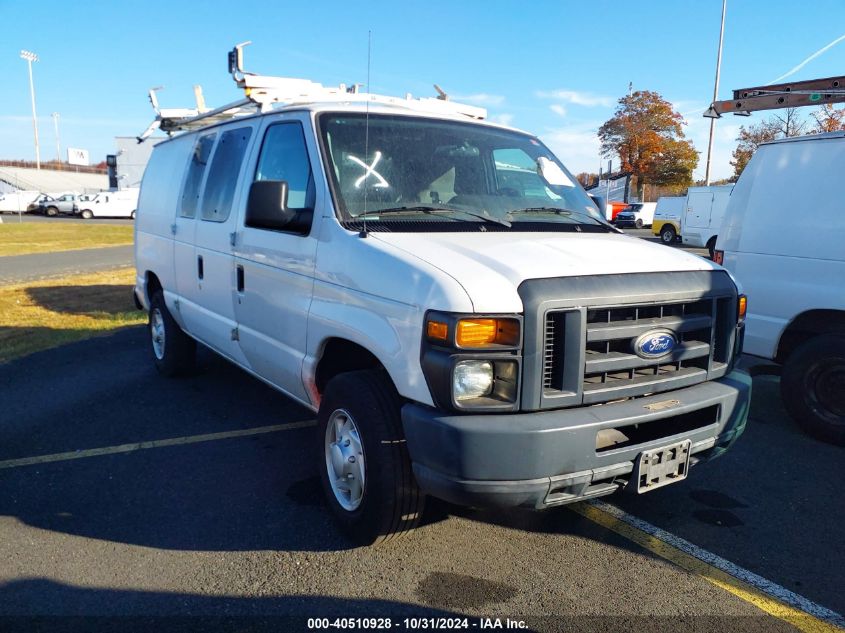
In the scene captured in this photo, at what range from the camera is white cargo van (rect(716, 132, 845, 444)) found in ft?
16.3

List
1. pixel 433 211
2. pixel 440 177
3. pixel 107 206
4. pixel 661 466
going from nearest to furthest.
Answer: pixel 661 466
pixel 433 211
pixel 440 177
pixel 107 206

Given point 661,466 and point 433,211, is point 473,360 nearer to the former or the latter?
point 661,466

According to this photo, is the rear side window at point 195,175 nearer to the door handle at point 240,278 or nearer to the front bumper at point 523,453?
the door handle at point 240,278

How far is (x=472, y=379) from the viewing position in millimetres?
2814

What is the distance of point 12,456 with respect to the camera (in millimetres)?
4656

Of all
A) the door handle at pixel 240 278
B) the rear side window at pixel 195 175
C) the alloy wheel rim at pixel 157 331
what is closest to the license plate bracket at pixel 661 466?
the door handle at pixel 240 278

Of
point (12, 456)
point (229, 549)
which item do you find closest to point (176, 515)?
point (229, 549)

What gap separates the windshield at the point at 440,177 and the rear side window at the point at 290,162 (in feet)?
0.66

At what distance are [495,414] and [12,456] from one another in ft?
12.1

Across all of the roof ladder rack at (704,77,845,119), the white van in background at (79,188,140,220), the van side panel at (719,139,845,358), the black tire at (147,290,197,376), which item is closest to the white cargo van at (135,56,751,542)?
the black tire at (147,290,197,376)

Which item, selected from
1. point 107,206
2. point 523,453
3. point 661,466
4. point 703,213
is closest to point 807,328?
point 661,466

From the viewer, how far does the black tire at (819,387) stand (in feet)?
16.3

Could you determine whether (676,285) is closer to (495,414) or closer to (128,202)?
(495,414)

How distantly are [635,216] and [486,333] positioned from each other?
141 ft
